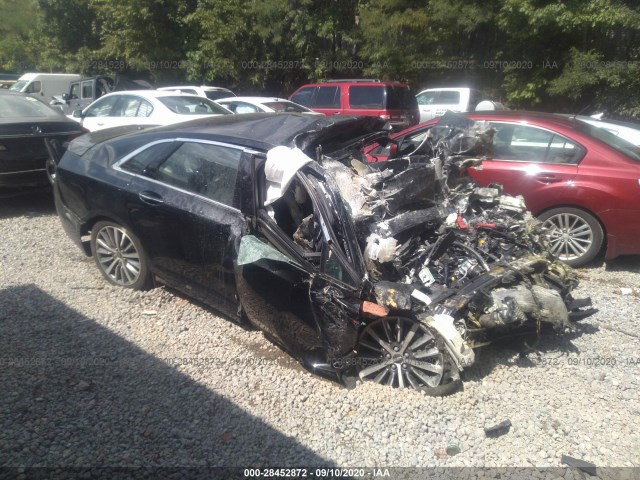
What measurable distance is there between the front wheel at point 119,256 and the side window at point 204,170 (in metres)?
0.67

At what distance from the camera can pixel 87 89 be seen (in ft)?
47.8

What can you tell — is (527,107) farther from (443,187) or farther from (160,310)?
(160,310)

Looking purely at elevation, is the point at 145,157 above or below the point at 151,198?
above

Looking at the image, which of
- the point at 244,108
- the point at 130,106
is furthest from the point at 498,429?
the point at 244,108

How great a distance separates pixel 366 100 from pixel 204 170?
960 centimetres

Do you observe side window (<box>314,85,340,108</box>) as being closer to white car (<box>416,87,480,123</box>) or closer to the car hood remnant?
white car (<box>416,87,480,123</box>)

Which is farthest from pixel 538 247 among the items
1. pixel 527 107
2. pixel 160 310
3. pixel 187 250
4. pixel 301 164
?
pixel 527 107

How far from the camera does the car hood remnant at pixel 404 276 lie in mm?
3447

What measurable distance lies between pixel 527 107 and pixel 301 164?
1503 centimetres

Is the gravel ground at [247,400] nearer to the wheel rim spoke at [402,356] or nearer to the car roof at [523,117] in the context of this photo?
the wheel rim spoke at [402,356]

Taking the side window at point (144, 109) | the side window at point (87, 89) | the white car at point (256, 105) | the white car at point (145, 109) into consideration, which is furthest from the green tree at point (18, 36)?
the side window at point (144, 109)

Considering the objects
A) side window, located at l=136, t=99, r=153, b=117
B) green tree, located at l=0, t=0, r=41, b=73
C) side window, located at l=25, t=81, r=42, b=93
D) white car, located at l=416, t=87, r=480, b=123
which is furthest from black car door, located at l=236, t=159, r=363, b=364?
green tree, located at l=0, t=0, r=41, b=73

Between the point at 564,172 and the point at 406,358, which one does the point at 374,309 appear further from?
the point at 564,172

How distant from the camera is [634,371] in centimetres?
390
